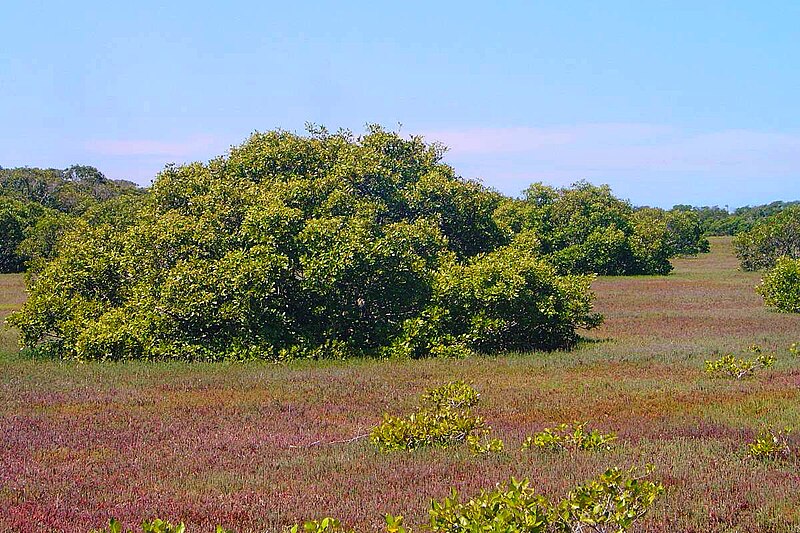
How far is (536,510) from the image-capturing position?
6270 millimetres

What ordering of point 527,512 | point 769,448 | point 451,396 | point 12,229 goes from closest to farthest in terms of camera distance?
point 527,512 → point 769,448 → point 451,396 → point 12,229

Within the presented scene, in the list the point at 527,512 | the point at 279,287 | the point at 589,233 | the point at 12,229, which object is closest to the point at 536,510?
the point at 527,512

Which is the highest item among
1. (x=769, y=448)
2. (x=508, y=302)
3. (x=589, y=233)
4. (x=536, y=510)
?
(x=589, y=233)

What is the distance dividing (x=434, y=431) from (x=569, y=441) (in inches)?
76.8

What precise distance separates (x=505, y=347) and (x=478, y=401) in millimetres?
9017

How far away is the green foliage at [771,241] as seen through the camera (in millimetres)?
66312

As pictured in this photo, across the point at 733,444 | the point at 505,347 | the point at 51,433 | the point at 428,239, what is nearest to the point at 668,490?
the point at 733,444

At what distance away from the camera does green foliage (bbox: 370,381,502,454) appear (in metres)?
11.8

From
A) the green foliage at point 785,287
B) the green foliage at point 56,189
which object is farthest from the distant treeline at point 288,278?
the green foliage at point 56,189

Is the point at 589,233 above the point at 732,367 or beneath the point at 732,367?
above

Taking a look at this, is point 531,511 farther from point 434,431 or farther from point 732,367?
point 732,367

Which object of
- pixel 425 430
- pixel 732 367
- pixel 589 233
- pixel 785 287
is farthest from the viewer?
pixel 589 233

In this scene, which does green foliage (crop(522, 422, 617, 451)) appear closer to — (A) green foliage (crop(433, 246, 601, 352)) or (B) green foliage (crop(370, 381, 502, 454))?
(B) green foliage (crop(370, 381, 502, 454))

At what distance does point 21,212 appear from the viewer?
7831 centimetres
